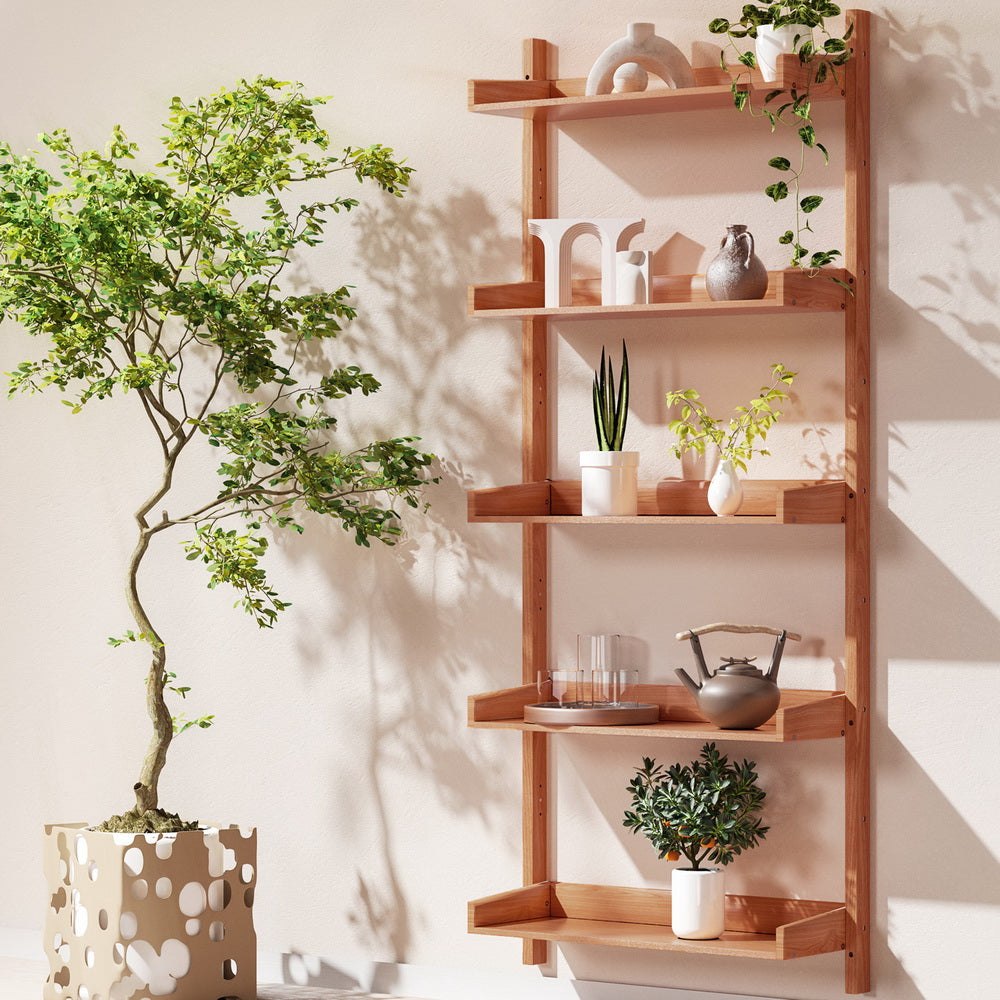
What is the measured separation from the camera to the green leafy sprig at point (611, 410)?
3.20 metres

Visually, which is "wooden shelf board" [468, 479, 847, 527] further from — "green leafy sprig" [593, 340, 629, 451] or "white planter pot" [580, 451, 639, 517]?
"green leafy sprig" [593, 340, 629, 451]

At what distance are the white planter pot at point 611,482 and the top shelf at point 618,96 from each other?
734 mm

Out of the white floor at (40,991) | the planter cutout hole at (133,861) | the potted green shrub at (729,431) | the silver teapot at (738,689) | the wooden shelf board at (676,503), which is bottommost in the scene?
the white floor at (40,991)

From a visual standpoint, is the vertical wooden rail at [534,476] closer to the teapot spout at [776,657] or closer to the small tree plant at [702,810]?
the small tree plant at [702,810]

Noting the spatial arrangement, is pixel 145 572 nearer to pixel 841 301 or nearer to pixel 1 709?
pixel 1 709

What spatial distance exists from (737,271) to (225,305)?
110 cm

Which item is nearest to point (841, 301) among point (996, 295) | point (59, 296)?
point (996, 295)

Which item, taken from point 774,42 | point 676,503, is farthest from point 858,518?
point 774,42

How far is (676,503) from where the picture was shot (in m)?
3.25

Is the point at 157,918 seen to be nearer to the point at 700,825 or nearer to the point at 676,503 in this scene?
the point at 700,825

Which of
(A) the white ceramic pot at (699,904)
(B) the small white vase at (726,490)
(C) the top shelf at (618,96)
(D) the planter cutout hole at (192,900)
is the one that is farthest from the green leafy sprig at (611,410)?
(D) the planter cutout hole at (192,900)

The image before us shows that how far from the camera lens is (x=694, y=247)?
10.7 ft

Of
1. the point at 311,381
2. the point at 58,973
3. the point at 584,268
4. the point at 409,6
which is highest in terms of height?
the point at 409,6

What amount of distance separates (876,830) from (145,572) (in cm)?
186
